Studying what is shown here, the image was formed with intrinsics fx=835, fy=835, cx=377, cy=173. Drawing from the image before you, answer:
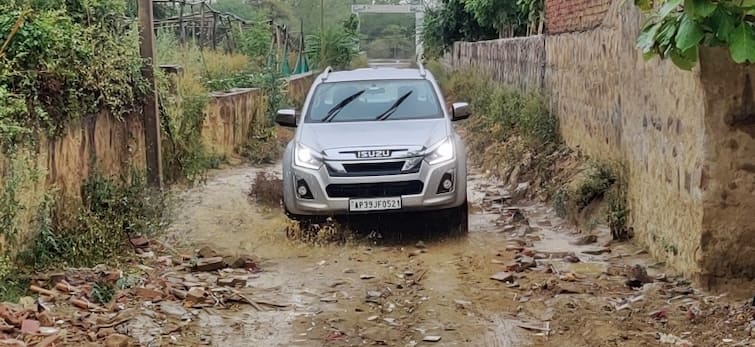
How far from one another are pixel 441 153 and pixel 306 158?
54.6 inches

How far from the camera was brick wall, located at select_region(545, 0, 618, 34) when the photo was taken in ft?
37.4

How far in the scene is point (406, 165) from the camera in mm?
8375

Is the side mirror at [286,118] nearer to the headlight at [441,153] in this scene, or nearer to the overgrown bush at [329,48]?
the headlight at [441,153]

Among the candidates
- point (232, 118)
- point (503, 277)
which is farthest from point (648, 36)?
point (232, 118)

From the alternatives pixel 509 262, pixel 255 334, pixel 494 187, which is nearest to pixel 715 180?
pixel 509 262

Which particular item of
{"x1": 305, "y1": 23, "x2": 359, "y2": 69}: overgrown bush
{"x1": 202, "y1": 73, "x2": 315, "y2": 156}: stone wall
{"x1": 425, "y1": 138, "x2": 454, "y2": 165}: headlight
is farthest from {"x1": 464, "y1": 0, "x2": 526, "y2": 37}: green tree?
{"x1": 425, "y1": 138, "x2": 454, "y2": 165}: headlight

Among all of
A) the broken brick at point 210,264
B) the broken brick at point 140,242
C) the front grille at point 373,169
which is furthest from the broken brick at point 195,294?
the front grille at point 373,169

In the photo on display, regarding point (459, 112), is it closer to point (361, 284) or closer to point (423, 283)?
point (423, 283)

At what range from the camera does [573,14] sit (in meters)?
12.8

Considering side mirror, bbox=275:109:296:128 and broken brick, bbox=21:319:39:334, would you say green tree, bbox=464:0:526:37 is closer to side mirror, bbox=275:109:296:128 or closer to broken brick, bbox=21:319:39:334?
side mirror, bbox=275:109:296:128

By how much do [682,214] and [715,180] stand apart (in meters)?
0.60

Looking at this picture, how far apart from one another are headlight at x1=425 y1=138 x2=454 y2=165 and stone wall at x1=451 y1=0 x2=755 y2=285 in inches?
69.7

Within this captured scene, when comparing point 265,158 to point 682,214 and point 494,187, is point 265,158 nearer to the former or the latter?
point 494,187

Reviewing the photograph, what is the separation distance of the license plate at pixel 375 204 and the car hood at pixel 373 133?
1.85 ft
